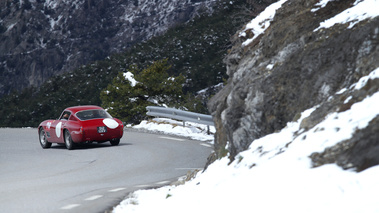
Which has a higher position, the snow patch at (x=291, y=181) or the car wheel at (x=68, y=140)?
the snow patch at (x=291, y=181)

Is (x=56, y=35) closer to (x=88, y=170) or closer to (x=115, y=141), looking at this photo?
(x=115, y=141)

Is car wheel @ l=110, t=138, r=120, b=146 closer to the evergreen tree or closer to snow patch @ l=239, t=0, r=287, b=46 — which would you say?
snow patch @ l=239, t=0, r=287, b=46

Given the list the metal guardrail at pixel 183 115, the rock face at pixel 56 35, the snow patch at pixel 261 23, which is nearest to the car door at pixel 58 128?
the metal guardrail at pixel 183 115

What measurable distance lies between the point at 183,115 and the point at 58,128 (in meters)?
4.86

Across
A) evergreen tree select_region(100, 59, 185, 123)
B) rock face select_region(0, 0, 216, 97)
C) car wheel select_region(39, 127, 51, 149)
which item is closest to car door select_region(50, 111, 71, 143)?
car wheel select_region(39, 127, 51, 149)

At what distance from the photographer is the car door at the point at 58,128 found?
50.2 feet

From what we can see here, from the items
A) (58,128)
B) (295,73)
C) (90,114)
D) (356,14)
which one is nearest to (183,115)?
(90,114)

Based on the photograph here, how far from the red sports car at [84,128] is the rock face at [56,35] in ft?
528

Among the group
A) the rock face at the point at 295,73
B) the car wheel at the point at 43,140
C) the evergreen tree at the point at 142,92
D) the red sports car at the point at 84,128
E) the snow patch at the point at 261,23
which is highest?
the snow patch at the point at 261,23

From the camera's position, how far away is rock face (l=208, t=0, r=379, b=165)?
6.21 meters

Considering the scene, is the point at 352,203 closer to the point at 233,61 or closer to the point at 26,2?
the point at 233,61

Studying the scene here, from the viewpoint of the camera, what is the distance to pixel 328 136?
5.07 meters

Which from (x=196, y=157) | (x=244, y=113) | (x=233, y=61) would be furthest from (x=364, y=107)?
(x=196, y=157)

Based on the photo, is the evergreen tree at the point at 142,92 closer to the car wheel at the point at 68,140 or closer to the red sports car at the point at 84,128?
the red sports car at the point at 84,128
